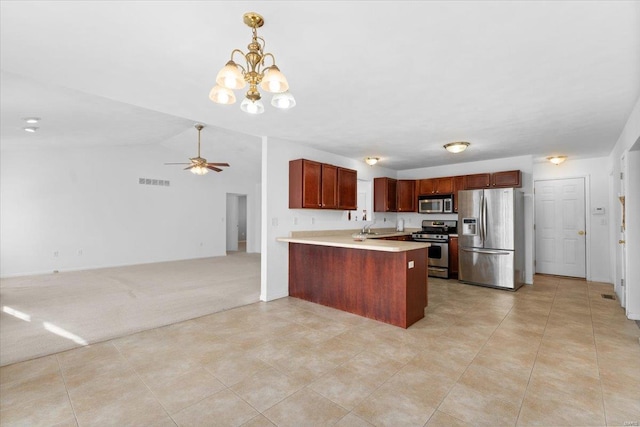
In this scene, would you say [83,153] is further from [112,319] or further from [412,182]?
[412,182]

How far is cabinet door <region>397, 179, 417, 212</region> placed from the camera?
6.84 m

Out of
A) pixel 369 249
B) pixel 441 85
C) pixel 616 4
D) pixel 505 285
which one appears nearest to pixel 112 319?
pixel 369 249

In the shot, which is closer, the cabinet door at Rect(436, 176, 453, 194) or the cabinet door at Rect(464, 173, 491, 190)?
the cabinet door at Rect(464, 173, 491, 190)

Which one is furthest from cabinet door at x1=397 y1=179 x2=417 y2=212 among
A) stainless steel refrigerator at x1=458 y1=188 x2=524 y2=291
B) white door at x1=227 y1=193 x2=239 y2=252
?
white door at x1=227 y1=193 x2=239 y2=252

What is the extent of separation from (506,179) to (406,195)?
2010 millimetres

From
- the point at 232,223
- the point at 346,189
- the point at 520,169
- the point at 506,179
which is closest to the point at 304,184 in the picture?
the point at 346,189

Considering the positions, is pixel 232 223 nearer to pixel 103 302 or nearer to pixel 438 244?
pixel 103 302

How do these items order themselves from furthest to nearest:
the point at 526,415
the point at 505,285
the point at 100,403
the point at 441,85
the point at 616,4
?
the point at 505,285 < the point at 441,85 < the point at 100,403 < the point at 526,415 < the point at 616,4

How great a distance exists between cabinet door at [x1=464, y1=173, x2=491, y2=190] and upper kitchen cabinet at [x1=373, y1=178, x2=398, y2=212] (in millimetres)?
1539

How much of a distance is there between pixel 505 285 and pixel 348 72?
4.58 m

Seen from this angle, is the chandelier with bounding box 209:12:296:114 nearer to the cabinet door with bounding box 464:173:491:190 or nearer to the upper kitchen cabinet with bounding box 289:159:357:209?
the upper kitchen cabinet with bounding box 289:159:357:209

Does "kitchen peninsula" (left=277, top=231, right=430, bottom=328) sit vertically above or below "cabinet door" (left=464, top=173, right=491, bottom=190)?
below

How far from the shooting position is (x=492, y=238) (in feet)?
16.9

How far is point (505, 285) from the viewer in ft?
16.4
